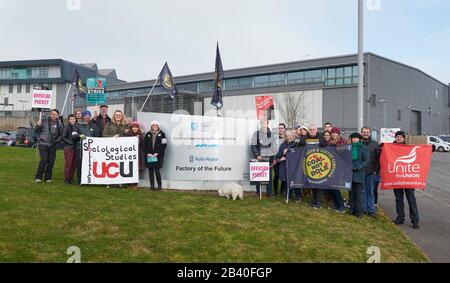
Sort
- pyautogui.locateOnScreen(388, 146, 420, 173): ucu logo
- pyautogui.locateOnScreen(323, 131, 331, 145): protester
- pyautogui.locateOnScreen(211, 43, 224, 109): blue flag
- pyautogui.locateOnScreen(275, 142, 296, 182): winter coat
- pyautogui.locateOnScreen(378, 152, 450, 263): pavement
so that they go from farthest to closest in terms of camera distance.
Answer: pyautogui.locateOnScreen(211, 43, 224, 109): blue flag < pyautogui.locateOnScreen(275, 142, 296, 182): winter coat < pyautogui.locateOnScreen(323, 131, 331, 145): protester < pyautogui.locateOnScreen(388, 146, 420, 173): ucu logo < pyautogui.locateOnScreen(378, 152, 450, 263): pavement

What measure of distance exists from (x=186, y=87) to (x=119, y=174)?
59.0m

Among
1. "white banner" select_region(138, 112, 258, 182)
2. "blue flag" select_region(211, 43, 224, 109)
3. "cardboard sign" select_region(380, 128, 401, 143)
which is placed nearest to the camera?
"white banner" select_region(138, 112, 258, 182)

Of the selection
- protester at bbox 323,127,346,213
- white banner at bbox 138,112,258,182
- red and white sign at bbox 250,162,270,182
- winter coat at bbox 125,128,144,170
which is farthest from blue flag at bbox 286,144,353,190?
winter coat at bbox 125,128,144,170

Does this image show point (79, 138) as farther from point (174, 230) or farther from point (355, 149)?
point (355, 149)

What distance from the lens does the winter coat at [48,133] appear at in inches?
408

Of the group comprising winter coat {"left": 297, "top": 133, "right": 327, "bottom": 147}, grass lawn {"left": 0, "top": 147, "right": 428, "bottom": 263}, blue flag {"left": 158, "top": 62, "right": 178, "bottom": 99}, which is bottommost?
grass lawn {"left": 0, "top": 147, "right": 428, "bottom": 263}

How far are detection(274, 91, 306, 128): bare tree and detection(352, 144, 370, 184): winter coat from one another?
45.4 metres

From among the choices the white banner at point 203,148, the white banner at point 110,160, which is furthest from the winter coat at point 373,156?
the white banner at point 110,160

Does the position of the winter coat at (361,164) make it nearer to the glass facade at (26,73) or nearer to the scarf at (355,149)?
the scarf at (355,149)

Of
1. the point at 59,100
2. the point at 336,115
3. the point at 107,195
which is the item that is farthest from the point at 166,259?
the point at 59,100

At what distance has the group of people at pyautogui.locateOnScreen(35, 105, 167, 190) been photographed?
10398mm

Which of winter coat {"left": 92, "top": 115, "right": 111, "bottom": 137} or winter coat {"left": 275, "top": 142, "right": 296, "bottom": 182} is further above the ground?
winter coat {"left": 92, "top": 115, "right": 111, "bottom": 137}

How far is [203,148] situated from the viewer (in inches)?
432

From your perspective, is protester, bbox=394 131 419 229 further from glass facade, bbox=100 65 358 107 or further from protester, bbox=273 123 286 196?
glass facade, bbox=100 65 358 107
